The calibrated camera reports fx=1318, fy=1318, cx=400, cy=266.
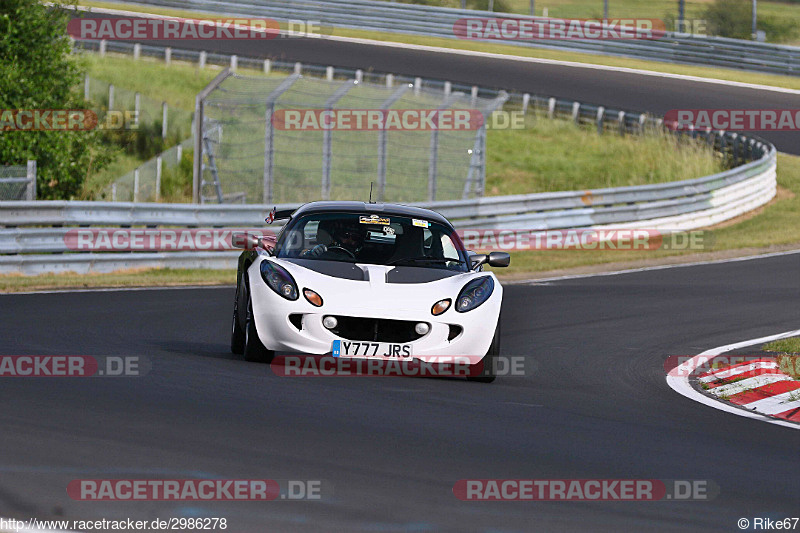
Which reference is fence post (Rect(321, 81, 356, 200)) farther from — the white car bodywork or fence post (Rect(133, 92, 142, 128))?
the white car bodywork

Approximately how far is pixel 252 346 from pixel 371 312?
109 centimetres

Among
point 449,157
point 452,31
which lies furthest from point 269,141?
point 452,31

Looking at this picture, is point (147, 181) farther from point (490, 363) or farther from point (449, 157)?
point (490, 363)

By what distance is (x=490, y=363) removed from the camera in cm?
963

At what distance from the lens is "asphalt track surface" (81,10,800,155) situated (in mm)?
37969

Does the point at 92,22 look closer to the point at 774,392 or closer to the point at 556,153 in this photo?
the point at 556,153

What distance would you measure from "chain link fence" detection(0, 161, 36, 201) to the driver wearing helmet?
8.99 metres

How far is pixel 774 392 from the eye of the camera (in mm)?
A: 9836

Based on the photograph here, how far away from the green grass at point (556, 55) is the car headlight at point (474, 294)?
33849mm

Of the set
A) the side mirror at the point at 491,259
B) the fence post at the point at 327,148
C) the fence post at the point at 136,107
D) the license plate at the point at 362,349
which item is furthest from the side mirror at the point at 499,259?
the fence post at the point at 136,107

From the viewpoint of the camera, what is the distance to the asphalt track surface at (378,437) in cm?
541

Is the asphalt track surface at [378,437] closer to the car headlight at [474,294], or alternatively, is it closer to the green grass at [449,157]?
the car headlight at [474,294]

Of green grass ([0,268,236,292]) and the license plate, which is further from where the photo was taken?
green grass ([0,268,236,292])

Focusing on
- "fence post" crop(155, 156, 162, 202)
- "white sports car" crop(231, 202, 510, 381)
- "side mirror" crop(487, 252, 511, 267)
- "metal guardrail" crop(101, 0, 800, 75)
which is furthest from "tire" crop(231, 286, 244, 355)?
"metal guardrail" crop(101, 0, 800, 75)
